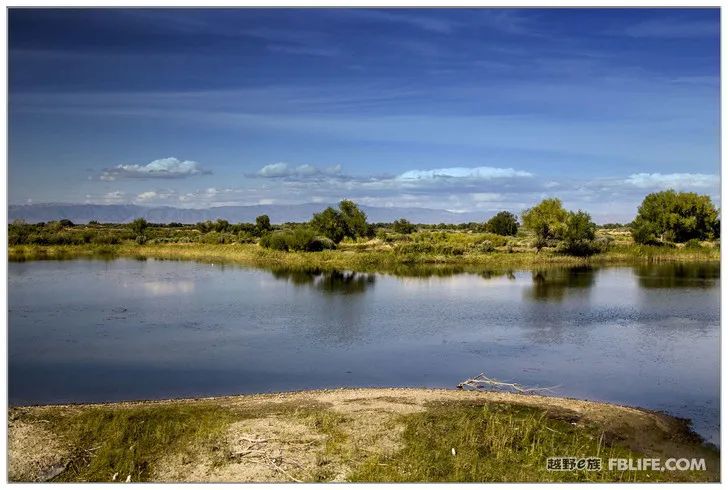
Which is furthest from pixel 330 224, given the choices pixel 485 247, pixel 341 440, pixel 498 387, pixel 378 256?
pixel 341 440

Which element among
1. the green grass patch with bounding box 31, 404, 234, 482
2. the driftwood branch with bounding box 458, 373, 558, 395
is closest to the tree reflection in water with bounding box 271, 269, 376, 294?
the driftwood branch with bounding box 458, 373, 558, 395

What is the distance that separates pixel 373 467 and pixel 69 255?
1268 inches

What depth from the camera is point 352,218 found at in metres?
41.8

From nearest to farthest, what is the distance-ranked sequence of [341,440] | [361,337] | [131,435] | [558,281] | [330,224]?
1. [341,440]
2. [131,435]
3. [361,337]
4. [558,281]
5. [330,224]

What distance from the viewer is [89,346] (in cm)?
1430

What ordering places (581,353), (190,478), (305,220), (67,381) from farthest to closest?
(305,220)
(581,353)
(67,381)
(190,478)

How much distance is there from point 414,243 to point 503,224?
16382 millimetres

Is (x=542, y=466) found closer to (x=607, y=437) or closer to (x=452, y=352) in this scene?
(x=607, y=437)

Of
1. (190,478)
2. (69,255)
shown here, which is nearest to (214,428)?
(190,478)

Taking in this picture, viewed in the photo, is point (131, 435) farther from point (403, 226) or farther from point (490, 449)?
point (403, 226)

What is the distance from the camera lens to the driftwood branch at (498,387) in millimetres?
10844

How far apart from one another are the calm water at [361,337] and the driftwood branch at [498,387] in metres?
0.27

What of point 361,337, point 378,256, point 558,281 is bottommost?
point 361,337

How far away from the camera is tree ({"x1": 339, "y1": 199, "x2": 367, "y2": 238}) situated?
137 feet
